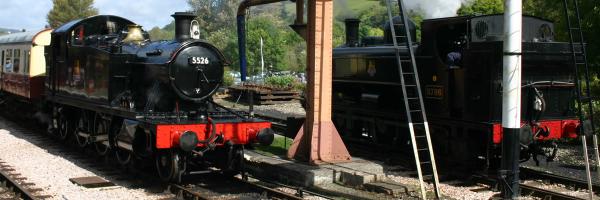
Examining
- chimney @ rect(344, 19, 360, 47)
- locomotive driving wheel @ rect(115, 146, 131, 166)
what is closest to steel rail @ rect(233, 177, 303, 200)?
locomotive driving wheel @ rect(115, 146, 131, 166)

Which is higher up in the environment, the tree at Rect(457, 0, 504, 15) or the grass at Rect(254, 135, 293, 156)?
the tree at Rect(457, 0, 504, 15)

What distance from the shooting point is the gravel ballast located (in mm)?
8562

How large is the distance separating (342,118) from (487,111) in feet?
16.3

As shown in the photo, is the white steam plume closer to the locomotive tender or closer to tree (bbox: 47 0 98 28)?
the locomotive tender

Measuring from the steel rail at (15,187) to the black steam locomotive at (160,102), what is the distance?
1.50m

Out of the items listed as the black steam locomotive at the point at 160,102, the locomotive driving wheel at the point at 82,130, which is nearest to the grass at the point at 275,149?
the black steam locomotive at the point at 160,102

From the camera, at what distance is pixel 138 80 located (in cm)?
998

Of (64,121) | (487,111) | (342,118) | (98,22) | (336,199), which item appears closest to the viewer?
(336,199)

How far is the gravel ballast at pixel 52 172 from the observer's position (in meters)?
8.56

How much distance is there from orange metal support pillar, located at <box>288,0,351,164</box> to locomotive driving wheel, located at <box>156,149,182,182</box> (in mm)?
2284

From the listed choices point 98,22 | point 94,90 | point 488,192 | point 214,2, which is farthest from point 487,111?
point 214,2

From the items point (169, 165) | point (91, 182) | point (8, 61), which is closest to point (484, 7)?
point (8, 61)

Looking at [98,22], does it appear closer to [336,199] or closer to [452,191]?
[336,199]

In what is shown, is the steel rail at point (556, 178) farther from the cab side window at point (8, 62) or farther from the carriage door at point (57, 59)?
the cab side window at point (8, 62)
